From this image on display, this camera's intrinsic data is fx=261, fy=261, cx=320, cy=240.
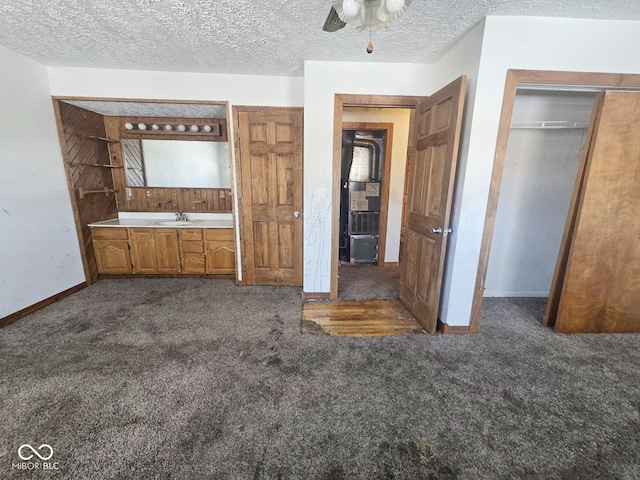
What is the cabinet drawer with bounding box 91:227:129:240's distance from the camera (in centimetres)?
328

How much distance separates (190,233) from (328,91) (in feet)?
7.73

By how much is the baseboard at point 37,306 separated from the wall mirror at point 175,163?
4.90ft

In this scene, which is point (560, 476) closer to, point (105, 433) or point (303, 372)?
point (303, 372)

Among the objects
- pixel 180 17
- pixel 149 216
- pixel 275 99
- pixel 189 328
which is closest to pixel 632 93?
pixel 275 99

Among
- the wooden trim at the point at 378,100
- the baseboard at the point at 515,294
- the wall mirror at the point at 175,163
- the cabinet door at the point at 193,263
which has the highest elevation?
the wooden trim at the point at 378,100

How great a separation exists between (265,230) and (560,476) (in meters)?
2.94

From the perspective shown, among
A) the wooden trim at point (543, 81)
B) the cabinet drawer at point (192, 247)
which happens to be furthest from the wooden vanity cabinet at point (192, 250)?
the wooden trim at point (543, 81)

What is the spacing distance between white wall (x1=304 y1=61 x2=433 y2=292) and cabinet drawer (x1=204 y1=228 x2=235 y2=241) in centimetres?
117

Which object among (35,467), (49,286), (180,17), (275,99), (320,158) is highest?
(180,17)

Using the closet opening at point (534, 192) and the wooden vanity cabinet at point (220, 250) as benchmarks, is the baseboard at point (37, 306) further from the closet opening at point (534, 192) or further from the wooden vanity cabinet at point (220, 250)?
the closet opening at point (534, 192)

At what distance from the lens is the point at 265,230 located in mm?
3211

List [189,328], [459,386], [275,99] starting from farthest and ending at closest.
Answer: [275,99] → [189,328] → [459,386]

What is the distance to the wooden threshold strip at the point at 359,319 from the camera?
236 centimetres

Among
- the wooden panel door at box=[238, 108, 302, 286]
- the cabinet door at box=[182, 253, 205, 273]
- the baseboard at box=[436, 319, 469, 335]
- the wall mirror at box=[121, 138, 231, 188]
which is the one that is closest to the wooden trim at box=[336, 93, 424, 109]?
the wooden panel door at box=[238, 108, 302, 286]
